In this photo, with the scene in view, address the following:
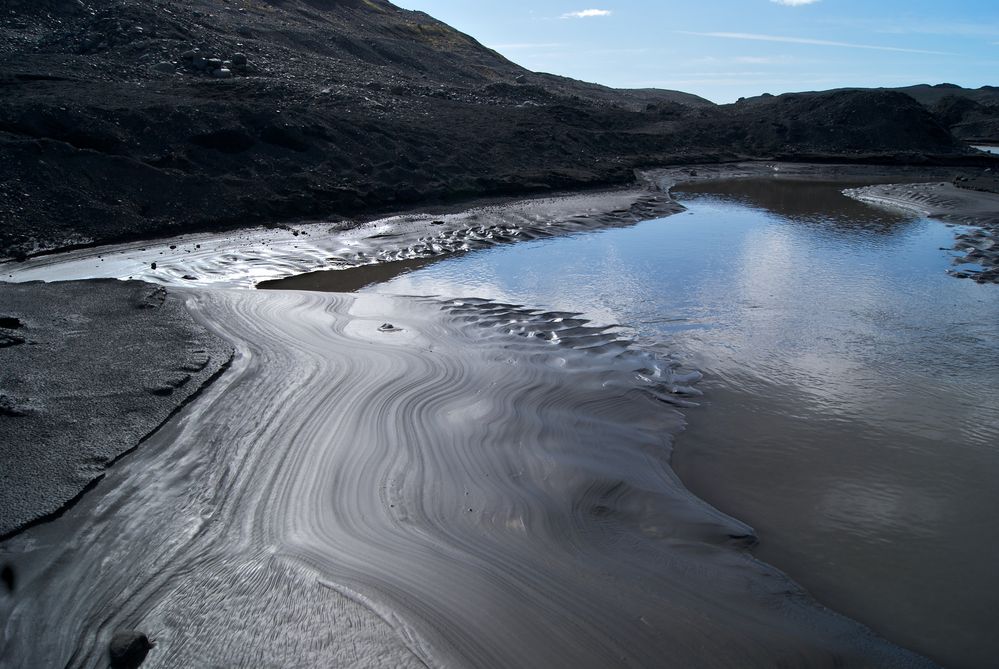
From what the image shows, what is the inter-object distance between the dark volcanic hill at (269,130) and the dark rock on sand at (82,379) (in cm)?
401

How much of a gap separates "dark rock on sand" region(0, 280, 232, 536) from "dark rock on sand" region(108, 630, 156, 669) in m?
1.27

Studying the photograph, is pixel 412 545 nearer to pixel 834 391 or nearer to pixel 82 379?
pixel 82 379

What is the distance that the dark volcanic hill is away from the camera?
1161 centimetres

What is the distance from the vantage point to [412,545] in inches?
154

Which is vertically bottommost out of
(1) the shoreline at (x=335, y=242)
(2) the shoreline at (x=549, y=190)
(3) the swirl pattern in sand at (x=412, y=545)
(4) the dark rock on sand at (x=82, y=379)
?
(3) the swirl pattern in sand at (x=412, y=545)

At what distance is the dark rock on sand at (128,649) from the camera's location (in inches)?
120

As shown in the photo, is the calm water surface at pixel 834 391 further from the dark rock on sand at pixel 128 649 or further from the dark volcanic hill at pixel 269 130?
the dark volcanic hill at pixel 269 130

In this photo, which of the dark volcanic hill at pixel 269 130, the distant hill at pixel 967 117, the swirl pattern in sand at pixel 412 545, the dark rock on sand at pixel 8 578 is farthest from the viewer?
the distant hill at pixel 967 117

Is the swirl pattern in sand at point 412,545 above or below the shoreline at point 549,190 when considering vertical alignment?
below

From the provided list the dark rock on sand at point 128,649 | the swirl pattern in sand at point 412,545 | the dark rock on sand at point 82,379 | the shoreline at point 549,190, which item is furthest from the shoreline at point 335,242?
the dark rock on sand at point 128,649

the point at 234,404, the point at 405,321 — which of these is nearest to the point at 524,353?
the point at 405,321

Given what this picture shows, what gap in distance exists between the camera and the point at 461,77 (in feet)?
109

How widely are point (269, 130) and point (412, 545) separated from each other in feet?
43.7

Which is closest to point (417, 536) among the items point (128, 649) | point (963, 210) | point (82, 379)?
point (128, 649)
